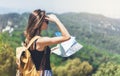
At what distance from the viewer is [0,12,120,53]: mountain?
6.37 m

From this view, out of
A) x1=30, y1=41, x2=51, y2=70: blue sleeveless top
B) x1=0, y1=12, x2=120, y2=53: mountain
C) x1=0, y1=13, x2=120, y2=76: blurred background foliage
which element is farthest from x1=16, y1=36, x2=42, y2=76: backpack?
x1=0, y1=12, x2=120, y2=53: mountain

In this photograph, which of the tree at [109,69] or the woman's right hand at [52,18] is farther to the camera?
the tree at [109,69]

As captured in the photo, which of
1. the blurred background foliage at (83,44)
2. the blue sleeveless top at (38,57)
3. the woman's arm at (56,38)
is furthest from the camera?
the blurred background foliage at (83,44)

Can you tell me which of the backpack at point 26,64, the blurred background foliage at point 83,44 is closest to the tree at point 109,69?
the blurred background foliage at point 83,44

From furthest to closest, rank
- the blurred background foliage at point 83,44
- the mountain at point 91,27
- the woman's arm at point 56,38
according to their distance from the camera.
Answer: the mountain at point 91,27 < the blurred background foliage at point 83,44 < the woman's arm at point 56,38

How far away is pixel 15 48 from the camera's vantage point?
6191 millimetres

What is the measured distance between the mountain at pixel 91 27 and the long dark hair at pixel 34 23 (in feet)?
1.61

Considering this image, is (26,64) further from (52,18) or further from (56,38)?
(52,18)

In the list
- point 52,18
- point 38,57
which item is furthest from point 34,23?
point 38,57

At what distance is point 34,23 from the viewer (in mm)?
5738

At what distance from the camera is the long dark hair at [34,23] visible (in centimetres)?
570

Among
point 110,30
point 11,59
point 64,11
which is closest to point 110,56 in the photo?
point 110,30

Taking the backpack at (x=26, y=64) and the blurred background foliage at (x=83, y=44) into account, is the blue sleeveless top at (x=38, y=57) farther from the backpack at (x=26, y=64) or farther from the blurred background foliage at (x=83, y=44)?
the blurred background foliage at (x=83, y=44)

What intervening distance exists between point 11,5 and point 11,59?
2.14 ft
